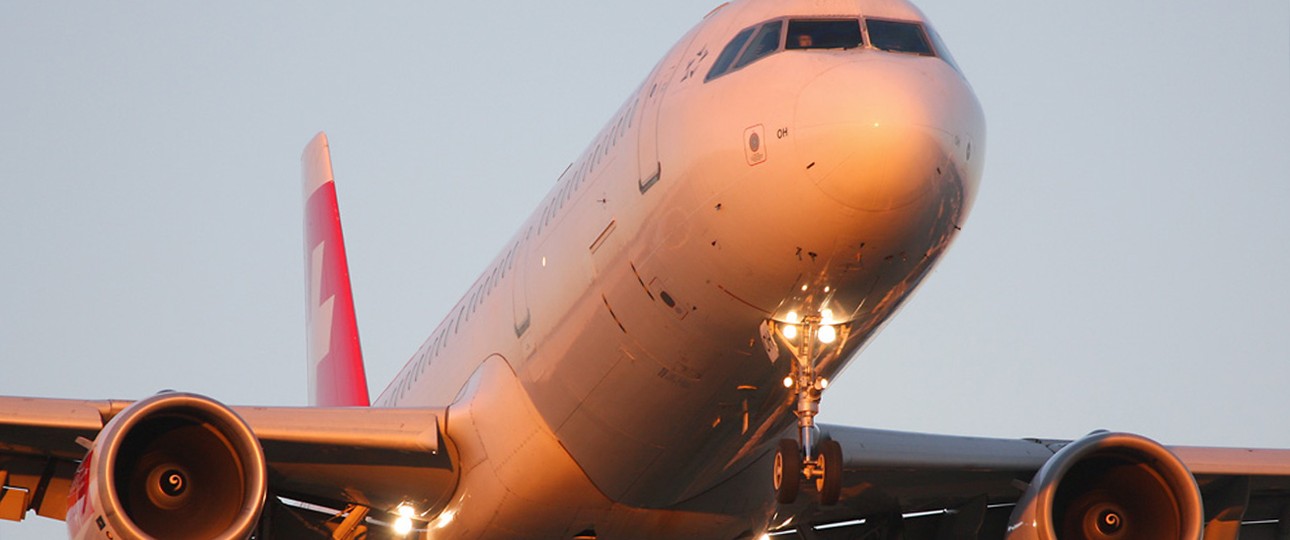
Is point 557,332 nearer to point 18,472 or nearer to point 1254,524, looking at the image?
point 18,472

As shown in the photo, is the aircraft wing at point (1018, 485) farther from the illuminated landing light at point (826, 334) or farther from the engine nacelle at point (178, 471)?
the engine nacelle at point (178, 471)

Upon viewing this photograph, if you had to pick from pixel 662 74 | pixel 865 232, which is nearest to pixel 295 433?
pixel 662 74

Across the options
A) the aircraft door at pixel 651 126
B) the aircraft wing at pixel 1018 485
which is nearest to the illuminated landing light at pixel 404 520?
the aircraft wing at pixel 1018 485

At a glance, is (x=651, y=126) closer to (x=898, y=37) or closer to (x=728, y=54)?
(x=728, y=54)

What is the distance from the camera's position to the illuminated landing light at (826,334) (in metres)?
13.0

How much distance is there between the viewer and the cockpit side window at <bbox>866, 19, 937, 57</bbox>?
12.6 metres

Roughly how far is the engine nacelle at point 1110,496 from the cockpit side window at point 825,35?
225 inches

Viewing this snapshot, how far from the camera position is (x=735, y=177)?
12383mm

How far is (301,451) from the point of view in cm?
1620

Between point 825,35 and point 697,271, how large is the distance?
186 centimetres

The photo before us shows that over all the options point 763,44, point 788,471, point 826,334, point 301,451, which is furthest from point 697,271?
point 301,451

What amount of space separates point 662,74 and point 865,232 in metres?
3.04

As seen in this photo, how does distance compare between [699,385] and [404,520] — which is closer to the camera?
[699,385]

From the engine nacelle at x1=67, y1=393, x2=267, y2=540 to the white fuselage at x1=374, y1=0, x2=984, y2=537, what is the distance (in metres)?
2.11
